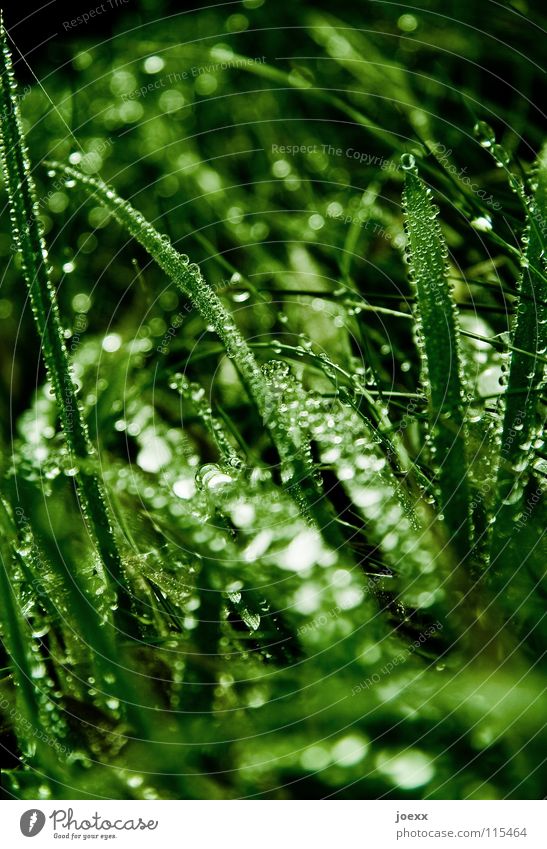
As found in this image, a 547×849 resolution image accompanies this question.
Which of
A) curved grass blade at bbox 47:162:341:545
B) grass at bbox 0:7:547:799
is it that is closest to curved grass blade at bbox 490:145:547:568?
grass at bbox 0:7:547:799

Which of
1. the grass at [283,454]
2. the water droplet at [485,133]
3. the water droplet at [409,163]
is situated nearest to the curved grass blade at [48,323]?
the grass at [283,454]

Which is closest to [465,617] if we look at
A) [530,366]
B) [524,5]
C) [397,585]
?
[397,585]

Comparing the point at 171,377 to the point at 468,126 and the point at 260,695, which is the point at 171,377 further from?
the point at 468,126

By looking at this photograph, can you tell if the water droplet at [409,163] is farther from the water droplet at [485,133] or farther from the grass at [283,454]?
the water droplet at [485,133]
